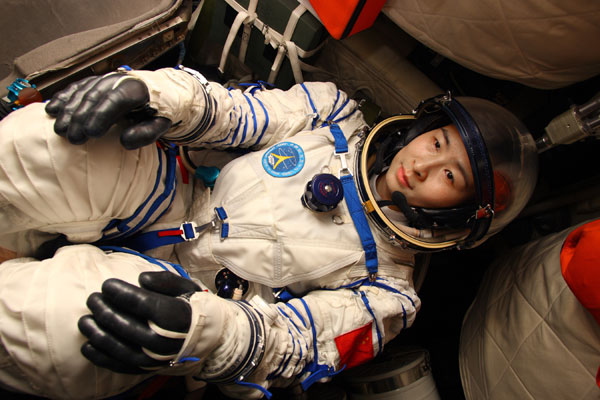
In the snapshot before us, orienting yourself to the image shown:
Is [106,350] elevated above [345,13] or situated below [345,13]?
below

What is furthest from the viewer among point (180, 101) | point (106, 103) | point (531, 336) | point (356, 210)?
point (356, 210)

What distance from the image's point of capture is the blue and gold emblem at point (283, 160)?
3.32 feet

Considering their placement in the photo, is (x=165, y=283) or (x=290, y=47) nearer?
(x=165, y=283)

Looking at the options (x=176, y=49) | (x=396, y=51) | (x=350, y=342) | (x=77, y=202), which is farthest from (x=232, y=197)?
(x=396, y=51)

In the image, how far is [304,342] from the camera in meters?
0.86

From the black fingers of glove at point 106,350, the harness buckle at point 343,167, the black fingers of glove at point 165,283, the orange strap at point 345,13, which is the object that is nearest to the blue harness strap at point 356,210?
the harness buckle at point 343,167

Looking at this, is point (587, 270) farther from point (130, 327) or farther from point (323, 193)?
point (130, 327)

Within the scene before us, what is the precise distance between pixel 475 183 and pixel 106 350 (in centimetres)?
92

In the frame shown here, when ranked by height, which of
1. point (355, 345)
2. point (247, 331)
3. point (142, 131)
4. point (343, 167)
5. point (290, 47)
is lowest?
point (355, 345)

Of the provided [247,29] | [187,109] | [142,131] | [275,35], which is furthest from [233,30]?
[142,131]

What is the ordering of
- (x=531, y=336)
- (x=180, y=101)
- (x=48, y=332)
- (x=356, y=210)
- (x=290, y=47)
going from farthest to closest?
(x=290, y=47), (x=356, y=210), (x=531, y=336), (x=180, y=101), (x=48, y=332)

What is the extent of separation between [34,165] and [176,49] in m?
0.92

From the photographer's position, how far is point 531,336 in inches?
36.2

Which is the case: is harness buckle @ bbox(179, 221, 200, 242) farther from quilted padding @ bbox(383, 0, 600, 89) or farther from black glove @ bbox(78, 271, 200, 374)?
quilted padding @ bbox(383, 0, 600, 89)
